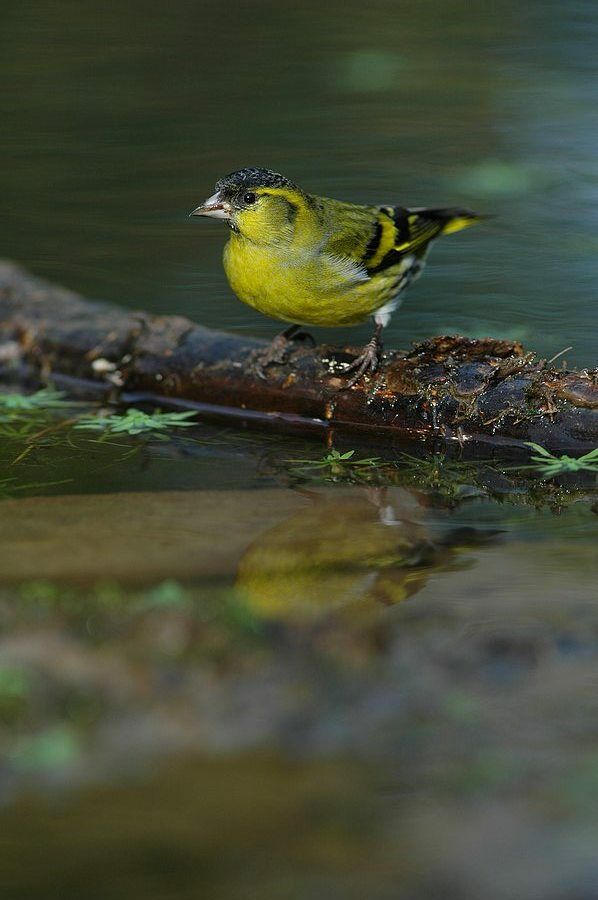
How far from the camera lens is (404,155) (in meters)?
9.91

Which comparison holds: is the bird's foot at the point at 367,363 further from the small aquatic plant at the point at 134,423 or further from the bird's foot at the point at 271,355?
the small aquatic plant at the point at 134,423

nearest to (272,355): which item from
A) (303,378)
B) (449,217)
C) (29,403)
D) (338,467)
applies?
(303,378)

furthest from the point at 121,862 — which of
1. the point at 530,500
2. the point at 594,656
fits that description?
the point at 530,500

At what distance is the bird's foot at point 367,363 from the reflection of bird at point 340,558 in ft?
3.14

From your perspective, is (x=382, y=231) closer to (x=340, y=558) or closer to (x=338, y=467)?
(x=338, y=467)

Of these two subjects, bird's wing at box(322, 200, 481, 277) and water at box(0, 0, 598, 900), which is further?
bird's wing at box(322, 200, 481, 277)

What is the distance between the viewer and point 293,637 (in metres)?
2.97

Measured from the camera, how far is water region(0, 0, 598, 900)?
218cm

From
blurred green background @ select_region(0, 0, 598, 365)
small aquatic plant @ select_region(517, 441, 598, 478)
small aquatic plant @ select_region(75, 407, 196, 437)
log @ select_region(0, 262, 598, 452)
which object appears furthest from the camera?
blurred green background @ select_region(0, 0, 598, 365)

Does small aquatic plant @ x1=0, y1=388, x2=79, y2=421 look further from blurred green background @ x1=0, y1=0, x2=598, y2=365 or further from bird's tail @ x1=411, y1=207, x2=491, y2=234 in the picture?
bird's tail @ x1=411, y1=207, x2=491, y2=234

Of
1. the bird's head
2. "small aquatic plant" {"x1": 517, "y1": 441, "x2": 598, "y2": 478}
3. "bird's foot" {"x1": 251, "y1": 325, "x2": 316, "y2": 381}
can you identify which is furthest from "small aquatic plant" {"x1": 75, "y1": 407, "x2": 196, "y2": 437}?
"small aquatic plant" {"x1": 517, "y1": 441, "x2": 598, "y2": 478}

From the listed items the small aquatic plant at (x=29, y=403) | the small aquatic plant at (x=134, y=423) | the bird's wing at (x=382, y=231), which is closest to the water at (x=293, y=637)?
the small aquatic plant at (x=134, y=423)

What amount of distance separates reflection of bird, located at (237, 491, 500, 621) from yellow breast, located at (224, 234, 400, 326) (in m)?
1.20

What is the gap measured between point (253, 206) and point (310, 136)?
5.08m
